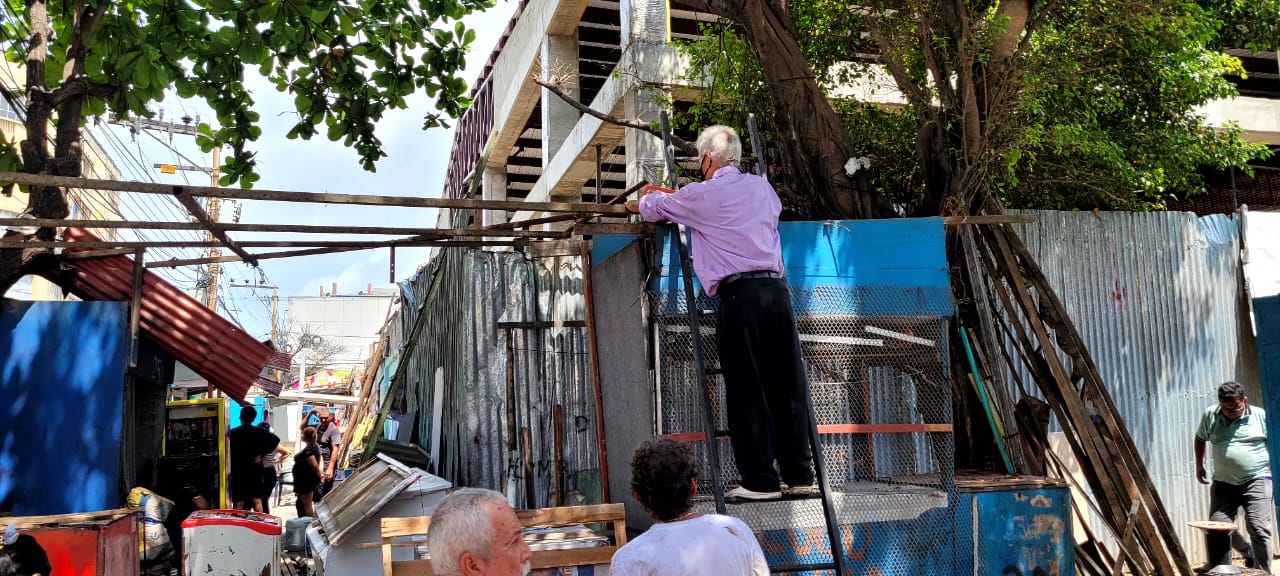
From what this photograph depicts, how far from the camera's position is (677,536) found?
10.5 feet

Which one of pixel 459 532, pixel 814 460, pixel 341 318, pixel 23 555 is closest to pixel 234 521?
pixel 23 555

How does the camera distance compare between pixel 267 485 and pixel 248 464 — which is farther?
pixel 267 485

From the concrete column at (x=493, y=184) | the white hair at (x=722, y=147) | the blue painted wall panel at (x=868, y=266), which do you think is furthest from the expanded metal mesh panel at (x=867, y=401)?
the concrete column at (x=493, y=184)

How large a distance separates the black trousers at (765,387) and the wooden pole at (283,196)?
4.14 feet

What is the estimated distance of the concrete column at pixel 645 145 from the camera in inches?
470

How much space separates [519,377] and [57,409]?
4050mm

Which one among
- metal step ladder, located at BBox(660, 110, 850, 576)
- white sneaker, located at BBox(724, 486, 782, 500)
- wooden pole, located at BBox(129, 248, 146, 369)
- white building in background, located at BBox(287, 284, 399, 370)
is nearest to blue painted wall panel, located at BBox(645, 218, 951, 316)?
metal step ladder, located at BBox(660, 110, 850, 576)

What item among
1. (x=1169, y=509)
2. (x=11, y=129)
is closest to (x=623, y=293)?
(x=1169, y=509)

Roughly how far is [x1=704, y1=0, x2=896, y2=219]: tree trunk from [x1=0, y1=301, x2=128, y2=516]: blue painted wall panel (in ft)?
20.6

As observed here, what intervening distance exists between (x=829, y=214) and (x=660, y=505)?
4.60 metres

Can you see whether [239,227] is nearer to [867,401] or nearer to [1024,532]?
[867,401]

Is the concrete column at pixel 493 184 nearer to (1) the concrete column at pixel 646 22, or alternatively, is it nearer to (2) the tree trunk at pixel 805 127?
(1) the concrete column at pixel 646 22

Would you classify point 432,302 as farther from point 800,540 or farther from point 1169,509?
point 1169,509

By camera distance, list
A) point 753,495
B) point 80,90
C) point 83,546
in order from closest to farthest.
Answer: point 753,495, point 83,546, point 80,90
